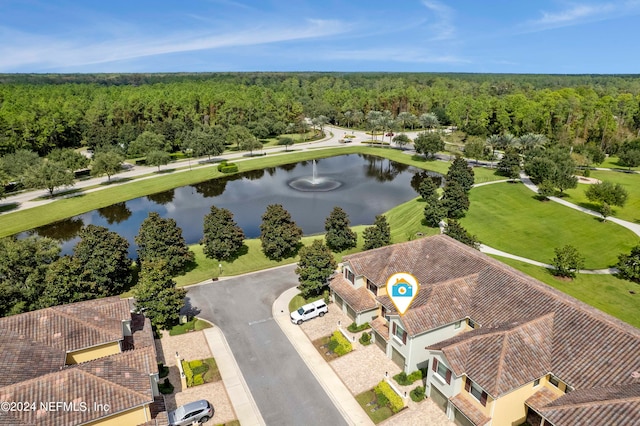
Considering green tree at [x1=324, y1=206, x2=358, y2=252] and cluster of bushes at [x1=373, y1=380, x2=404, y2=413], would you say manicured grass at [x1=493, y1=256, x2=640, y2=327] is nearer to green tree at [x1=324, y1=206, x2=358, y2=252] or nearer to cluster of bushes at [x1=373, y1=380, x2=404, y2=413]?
green tree at [x1=324, y1=206, x2=358, y2=252]

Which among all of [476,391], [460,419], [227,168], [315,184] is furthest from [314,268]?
[227,168]

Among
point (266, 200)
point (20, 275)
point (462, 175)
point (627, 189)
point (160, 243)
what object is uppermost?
point (462, 175)

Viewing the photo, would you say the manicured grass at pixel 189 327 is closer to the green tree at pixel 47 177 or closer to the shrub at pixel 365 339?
the shrub at pixel 365 339

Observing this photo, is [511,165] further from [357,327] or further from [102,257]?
[102,257]

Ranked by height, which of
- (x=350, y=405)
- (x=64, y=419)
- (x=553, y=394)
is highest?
(x=64, y=419)

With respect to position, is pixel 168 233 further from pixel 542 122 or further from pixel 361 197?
pixel 542 122

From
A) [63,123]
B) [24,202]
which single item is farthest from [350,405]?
[63,123]

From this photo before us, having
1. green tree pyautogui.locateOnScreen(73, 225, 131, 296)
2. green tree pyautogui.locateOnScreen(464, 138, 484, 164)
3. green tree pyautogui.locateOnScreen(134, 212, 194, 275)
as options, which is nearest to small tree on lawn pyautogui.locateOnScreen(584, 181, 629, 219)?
green tree pyautogui.locateOnScreen(464, 138, 484, 164)
